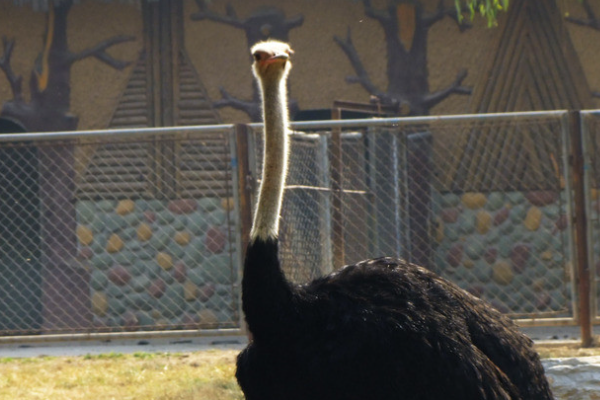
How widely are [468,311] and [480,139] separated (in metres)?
5.67

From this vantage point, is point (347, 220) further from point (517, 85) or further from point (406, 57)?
point (406, 57)

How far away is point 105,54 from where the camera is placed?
11.1 meters

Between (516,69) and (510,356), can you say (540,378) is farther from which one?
(516,69)

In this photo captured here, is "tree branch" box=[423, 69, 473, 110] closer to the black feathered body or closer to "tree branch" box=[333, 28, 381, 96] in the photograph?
"tree branch" box=[333, 28, 381, 96]

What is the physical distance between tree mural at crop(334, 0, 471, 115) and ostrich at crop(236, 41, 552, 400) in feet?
20.0

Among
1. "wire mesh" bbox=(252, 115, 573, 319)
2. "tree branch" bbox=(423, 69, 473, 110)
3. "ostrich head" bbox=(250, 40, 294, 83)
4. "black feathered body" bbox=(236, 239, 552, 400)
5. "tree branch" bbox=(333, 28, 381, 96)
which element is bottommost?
"black feathered body" bbox=(236, 239, 552, 400)

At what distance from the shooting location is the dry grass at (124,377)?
23.3 ft

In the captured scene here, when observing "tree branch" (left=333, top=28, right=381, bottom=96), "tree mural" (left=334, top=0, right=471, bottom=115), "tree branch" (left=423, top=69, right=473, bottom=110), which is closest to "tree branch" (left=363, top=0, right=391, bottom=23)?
"tree mural" (left=334, top=0, right=471, bottom=115)

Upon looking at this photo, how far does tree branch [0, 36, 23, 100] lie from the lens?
36.9 feet

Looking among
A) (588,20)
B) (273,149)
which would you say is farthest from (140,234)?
(273,149)

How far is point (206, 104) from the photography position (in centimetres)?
1101

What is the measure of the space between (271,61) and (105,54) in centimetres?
671

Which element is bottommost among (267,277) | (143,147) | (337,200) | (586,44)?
(267,277)

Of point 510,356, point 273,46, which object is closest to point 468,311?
point 510,356
